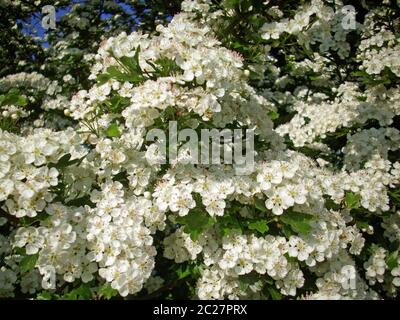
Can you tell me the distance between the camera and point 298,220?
289 cm

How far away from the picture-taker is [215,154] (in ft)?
10.2

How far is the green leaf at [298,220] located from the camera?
281 centimetres

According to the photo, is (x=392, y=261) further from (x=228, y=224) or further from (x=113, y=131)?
(x=113, y=131)

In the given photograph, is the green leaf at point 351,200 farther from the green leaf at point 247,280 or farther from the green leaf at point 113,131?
the green leaf at point 113,131

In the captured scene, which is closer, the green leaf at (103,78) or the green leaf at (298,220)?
the green leaf at (298,220)

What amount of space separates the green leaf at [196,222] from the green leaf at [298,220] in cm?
50

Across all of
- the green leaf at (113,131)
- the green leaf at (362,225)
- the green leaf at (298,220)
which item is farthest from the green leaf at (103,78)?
the green leaf at (362,225)

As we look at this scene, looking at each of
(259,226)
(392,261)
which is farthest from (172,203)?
(392,261)

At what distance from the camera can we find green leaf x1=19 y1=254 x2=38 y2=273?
2.79m

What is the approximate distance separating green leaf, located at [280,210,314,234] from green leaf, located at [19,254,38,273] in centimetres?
163

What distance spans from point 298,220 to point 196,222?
26.7 inches
